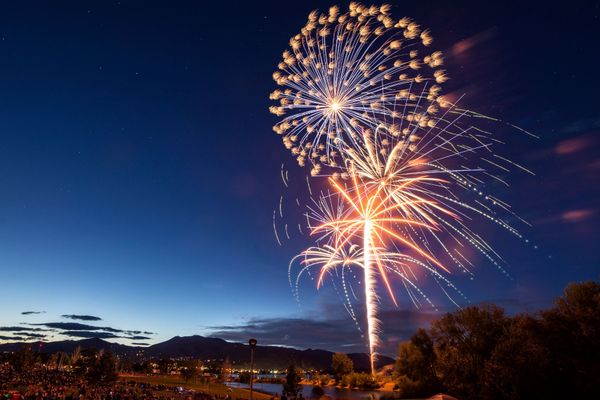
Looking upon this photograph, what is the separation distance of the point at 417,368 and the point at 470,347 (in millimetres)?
23222

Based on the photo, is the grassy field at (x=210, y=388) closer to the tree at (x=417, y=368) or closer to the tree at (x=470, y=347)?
the tree at (x=417, y=368)

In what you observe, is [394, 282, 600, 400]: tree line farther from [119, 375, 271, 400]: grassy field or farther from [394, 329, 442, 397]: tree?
[119, 375, 271, 400]: grassy field

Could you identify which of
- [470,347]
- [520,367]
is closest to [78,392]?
[470,347]

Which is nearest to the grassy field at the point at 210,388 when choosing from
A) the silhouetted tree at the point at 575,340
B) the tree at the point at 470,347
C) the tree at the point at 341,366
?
the tree at the point at 470,347

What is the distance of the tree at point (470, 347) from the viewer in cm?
3841

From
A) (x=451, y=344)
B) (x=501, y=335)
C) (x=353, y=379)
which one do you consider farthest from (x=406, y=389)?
(x=353, y=379)

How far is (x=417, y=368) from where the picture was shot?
61906 mm

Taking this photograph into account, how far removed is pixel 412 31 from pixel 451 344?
117 ft

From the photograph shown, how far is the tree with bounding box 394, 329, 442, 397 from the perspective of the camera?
192 ft

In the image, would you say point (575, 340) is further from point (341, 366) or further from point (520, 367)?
point (341, 366)

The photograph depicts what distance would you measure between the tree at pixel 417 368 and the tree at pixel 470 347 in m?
17.1

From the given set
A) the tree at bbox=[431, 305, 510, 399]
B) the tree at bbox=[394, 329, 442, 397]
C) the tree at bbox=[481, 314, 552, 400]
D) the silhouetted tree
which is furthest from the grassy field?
the silhouetted tree

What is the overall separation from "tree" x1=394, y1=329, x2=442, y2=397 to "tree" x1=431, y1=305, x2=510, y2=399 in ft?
56.2

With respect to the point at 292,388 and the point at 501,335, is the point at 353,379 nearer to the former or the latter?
the point at 292,388
